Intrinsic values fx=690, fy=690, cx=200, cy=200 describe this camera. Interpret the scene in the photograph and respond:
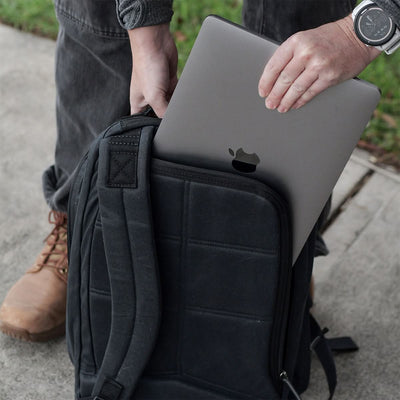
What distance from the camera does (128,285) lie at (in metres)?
1.18

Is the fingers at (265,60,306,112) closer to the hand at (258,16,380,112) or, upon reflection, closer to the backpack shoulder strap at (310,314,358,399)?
the hand at (258,16,380,112)

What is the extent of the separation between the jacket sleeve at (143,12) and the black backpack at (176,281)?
17 cm

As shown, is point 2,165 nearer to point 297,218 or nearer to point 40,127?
point 40,127

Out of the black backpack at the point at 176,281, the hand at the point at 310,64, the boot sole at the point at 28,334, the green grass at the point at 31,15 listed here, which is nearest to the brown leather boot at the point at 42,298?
the boot sole at the point at 28,334

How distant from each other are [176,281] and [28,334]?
0.50 meters

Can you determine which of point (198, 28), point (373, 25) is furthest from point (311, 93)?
point (198, 28)

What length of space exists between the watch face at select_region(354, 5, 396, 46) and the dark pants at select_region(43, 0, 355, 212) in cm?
26

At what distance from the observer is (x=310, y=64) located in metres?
0.99

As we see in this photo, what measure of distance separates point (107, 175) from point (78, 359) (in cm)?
40

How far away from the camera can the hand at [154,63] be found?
119 cm

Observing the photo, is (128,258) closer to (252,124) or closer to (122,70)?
(252,124)

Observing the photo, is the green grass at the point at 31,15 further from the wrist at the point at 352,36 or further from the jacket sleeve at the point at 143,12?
the wrist at the point at 352,36

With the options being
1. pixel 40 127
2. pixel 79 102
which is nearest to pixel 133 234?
pixel 79 102

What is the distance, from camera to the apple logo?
1094mm
